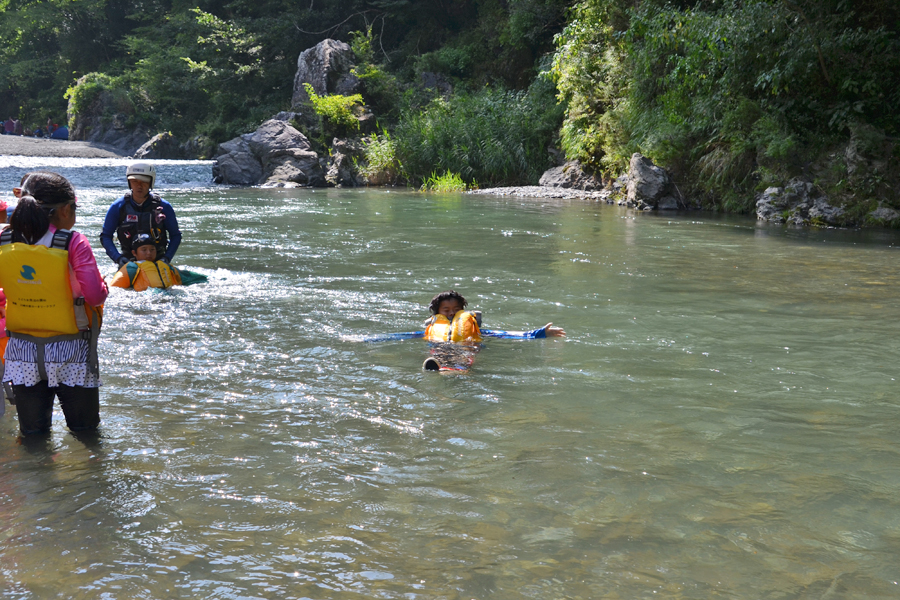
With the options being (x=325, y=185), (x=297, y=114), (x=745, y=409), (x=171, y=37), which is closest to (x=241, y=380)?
(x=745, y=409)

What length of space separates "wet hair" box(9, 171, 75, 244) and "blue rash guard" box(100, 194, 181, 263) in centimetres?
415

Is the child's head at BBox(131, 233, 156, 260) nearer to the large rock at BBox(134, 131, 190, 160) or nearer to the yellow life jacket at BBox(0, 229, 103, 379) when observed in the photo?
the yellow life jacket at BBox(0, 229, 103, 379)

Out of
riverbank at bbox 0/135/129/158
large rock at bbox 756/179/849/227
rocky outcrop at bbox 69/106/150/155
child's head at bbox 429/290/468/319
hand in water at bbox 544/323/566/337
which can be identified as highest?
rocky outcrop at bbox 69/106/150/155

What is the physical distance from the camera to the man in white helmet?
8172 mm

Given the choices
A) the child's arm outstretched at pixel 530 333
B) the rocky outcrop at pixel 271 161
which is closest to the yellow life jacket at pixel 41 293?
the child's arm outstretched at pixel 530 333

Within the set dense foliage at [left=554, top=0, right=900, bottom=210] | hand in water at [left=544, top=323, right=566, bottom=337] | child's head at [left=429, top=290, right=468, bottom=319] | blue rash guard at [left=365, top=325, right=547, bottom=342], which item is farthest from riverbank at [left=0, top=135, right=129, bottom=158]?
hand in water at [left=544, top=323, right=566, bottom=337]

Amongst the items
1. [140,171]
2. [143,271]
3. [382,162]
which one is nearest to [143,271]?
[143,271]

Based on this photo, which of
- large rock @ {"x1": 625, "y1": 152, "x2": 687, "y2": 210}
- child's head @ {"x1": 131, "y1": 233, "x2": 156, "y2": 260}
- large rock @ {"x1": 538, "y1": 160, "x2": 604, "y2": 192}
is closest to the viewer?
child's head @ {"x1": 131, "y1": 233, "x2": 156, "y2": 260}

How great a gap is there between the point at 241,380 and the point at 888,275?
26.6 ft

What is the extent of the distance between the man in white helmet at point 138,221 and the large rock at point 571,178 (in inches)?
640

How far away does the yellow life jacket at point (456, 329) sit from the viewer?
6320mm

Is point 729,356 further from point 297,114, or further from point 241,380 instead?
point 297,114

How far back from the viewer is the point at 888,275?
9594mm

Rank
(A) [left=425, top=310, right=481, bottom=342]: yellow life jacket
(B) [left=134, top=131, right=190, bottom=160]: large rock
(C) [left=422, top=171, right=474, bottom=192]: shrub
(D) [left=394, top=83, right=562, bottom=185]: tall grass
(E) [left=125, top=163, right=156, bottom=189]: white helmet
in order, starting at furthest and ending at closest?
(B) [left=134, top=131, right=190, bottom=160]: large rock < (D) [left=394, top=83, right=562, bottom=185]: tall grass < (C) [left=422, top=171, right=474, bottom=192]: shrub < (E) [left=125, top=163, right=156, bottom=189]: white helmet < (A) [left=425, top=310, right=481, bottom=342]: yellow life jacket
